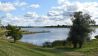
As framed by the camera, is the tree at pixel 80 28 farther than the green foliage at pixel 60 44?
No

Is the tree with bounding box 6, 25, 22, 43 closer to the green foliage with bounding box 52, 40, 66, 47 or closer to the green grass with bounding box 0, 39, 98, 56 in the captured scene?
the green foliage with bounding box 52, 40, 66, 47

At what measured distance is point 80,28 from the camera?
168 feet

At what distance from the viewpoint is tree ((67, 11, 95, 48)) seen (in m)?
51.1

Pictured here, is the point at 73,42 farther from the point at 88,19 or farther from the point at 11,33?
the point at 11,33

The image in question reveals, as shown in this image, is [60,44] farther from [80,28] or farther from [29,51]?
[29,51]

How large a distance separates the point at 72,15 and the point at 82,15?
2.07 meters

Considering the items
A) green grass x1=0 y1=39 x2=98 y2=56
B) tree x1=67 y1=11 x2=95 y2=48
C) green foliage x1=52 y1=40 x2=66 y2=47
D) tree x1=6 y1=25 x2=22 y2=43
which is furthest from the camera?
tree x1=6 y1=25 x2=22 y2=43

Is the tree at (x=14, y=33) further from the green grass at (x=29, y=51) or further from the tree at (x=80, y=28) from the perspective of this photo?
the green grass at (x=29, y=51)

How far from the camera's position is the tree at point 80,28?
51125 mm

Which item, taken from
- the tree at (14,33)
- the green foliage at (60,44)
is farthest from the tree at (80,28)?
the tree at (14,33)

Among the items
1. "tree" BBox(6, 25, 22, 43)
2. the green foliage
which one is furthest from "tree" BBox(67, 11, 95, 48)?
"tree" BBox(6, 25, 22, 43)

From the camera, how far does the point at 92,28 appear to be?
5225 cm

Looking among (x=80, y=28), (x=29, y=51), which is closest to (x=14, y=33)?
(x=80, y=28)

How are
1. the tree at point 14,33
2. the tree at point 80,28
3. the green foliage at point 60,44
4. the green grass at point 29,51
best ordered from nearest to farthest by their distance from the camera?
the green grass at point 29,51 → the tree at point 80,28 → the green foliage at point 60,44 → the tree at point 14,33
